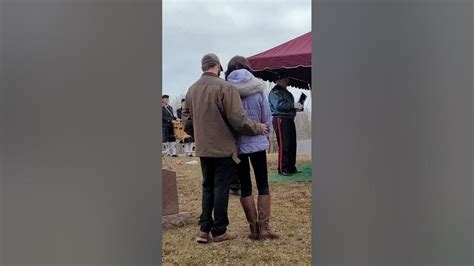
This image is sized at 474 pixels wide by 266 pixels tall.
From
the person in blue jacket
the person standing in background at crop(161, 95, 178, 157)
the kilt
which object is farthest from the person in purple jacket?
the kilt

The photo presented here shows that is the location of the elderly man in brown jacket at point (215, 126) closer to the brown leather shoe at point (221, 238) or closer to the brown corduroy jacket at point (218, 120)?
the brown corduroy jacket at point (218, 120)

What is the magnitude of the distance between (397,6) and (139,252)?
2.16ft

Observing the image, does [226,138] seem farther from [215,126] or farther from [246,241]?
[246,241]

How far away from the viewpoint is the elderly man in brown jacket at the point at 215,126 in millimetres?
1663

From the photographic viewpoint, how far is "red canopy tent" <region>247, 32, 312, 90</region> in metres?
2.77

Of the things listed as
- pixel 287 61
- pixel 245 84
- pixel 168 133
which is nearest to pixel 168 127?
pixel 168 133

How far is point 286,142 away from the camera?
118 inches

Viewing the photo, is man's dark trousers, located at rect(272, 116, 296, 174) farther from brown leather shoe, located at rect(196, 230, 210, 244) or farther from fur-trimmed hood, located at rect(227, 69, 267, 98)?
brown leather shoe, located at rect(196, 230, 210, 244)

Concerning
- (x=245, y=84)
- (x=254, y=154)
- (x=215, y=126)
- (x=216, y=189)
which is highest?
(x=245, y=84)

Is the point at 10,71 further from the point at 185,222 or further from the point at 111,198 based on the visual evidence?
the point at 185,222

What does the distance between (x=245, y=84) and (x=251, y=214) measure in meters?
0.54

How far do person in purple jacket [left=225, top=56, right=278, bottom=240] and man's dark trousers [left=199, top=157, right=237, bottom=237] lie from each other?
0.22 feet

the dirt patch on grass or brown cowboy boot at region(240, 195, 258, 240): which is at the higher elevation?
brown cowboy boot at region(240, 195, 258, 240)

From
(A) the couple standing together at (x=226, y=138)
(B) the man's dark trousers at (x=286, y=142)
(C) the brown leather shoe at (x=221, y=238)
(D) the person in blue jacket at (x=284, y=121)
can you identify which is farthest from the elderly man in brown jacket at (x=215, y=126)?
(B) the man's dark trousers at (x=286, y=142)
